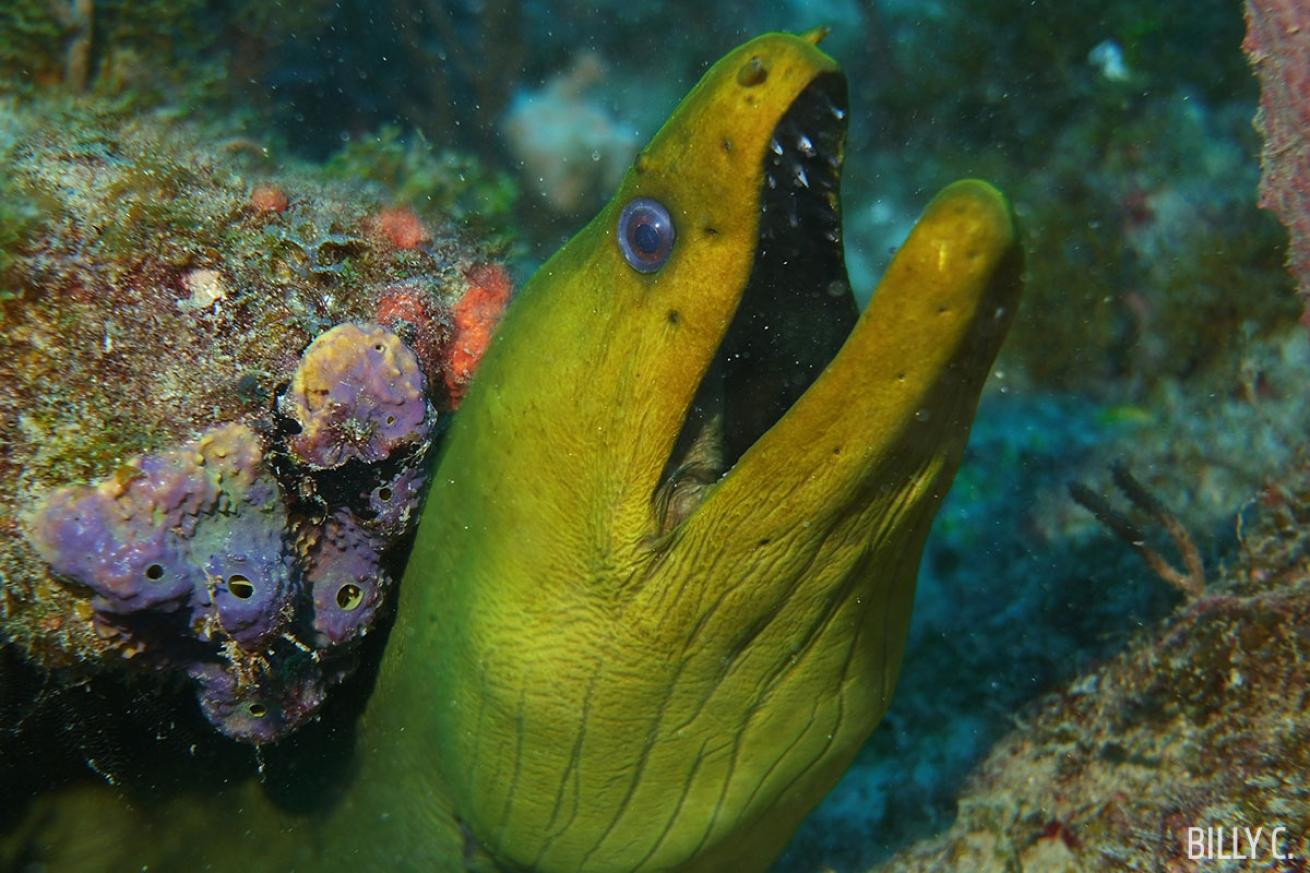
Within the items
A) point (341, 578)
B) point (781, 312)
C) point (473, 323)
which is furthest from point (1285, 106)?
point (341, 578)

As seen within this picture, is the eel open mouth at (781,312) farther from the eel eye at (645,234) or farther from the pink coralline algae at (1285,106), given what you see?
the pink coralline algae at (1285,106)

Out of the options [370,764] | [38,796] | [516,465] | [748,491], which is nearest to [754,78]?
[748,491]

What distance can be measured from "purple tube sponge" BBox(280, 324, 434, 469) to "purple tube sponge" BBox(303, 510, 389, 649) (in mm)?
251

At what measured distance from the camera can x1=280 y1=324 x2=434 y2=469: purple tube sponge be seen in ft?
6.57

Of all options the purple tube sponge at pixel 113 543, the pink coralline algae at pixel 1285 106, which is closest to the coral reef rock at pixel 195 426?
the purple tube sponge at pixel 113 543

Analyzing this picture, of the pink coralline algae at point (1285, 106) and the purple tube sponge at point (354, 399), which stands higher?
the pink coralline algae at point (1285, 106)

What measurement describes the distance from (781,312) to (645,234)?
0.45 m

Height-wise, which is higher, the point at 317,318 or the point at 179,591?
the point at 317,318

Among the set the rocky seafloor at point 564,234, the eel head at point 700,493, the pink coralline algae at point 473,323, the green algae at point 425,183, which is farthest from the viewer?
the green algae at point 425,183

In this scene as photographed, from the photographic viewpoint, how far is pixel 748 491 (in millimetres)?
1570

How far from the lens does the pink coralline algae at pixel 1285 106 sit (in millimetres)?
2154

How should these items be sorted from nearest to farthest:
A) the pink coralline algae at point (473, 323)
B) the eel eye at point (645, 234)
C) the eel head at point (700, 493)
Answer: the eel head at point (700, 493) → the eel eye at point (645, 234) → the pink coralline algae at point (473, 323)

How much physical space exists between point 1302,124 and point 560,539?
7.63ft

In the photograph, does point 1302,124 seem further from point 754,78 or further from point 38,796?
point 38,796
